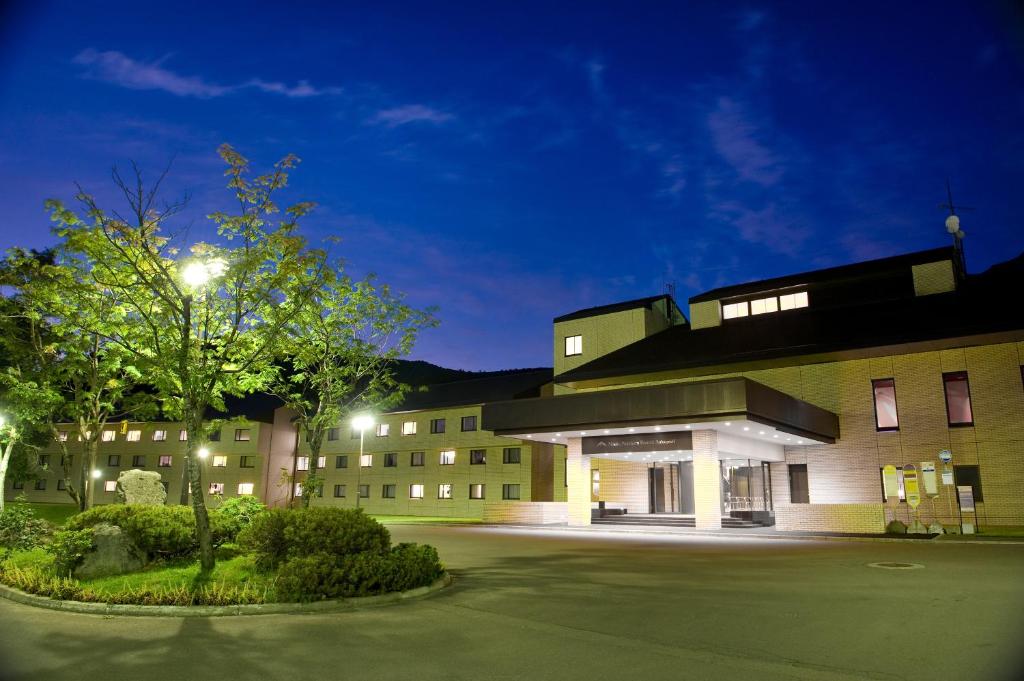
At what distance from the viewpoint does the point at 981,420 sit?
26.5m

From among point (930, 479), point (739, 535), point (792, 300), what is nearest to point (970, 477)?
point (930, 479)

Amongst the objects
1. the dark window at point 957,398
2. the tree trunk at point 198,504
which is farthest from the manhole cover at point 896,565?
the dark window at point 957,398

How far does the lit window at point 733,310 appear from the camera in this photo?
35.2 meters

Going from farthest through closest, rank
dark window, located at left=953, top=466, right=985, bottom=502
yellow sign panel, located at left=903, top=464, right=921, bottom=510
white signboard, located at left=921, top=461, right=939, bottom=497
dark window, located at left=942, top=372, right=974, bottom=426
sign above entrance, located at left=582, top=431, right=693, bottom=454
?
sign above entrance, located at left=582, top=431, right=693, bottom=454
dark window, located at left=942, top=372, right=974, bottom=426
dark window, located at left=953, top=466, right=985, bottom=502
white signboard, located at left=921, top=461, right=939, bottom=497
yellow sign panel, located at left=903, top=464, right=921, bottom=510

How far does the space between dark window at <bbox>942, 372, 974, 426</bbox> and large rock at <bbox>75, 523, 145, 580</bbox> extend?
97.0 ft

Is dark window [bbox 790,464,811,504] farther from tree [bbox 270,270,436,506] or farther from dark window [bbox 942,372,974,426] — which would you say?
tree [bbox 270,270,436,506]

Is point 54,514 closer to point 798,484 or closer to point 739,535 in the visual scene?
point 739,535

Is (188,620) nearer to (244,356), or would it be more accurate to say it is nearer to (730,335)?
(244,356)

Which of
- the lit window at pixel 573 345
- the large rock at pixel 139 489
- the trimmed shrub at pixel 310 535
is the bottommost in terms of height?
the trimmed shrub at pixel 310 535

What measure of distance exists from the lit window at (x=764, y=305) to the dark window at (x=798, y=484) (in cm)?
822

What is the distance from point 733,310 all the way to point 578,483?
42.5ft

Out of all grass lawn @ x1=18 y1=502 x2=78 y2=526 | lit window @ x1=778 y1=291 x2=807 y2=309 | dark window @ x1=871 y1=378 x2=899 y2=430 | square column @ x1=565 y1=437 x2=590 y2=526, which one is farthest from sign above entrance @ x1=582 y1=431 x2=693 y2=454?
grass lawn @ x1=18 y1=502 x2=78 y2=526

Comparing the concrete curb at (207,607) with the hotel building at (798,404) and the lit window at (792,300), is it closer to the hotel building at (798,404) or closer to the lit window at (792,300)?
the hotel building at (798,404)

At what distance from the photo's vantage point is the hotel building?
84.7 ft
